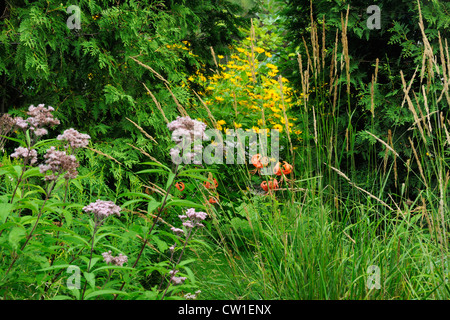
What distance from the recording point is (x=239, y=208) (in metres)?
3.63

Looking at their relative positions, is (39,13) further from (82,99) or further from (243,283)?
(243,283)

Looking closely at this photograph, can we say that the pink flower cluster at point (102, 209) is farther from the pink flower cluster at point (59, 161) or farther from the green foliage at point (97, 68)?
the green foliage at point (97, 68)

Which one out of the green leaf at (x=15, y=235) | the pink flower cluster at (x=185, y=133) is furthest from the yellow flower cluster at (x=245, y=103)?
the green leaf at (x=15, y=235)

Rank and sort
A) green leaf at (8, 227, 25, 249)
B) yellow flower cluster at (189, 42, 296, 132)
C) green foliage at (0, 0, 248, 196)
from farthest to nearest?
1. yellow flower cluster at (189, 42, 296, 132)
2. green foliage at (0, 0, 248, 196)
3. green leaf at (8, 227, 25, 249)

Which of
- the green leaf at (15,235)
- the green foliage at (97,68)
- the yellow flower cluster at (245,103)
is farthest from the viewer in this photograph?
the yellow flower cluster at (245,103)

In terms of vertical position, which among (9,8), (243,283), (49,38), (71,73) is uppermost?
(9,8)

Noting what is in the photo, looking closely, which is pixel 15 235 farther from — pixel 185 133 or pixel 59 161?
pixel 185 133

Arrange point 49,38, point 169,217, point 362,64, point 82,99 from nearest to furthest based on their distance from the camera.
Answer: point 169,217 → point 49,38 → point 82,99 → point 362,64

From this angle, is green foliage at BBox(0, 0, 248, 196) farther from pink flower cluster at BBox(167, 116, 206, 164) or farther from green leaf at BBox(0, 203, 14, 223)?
pink flower cluster at BBox(167, 116, 206, 164)

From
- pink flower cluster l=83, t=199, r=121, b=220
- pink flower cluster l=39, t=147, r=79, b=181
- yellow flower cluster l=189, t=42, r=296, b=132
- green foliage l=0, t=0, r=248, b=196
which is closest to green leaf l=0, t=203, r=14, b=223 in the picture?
pink flower cluster l=39, t=147, r=79, b=181
